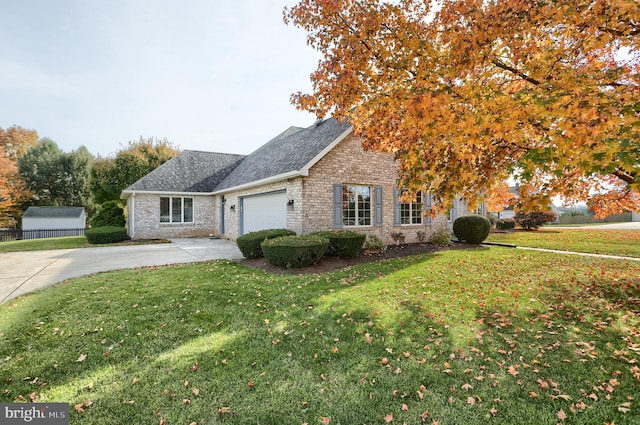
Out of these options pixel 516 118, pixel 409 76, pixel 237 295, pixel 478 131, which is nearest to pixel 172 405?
pixel 237 295

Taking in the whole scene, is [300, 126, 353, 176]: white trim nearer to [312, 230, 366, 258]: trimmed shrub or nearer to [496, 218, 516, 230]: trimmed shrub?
[312, 230, 366, 258]: trimmed shrub

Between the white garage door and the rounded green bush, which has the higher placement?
the white garage door

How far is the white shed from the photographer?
1184 inches

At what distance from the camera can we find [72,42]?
959cm

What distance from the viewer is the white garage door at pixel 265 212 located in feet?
41.2

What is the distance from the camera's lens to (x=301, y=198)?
1107 centimetres

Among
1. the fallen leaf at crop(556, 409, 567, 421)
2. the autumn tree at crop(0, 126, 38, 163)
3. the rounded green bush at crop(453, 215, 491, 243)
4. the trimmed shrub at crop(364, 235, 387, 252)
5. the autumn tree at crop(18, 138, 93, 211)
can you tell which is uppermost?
the autumn tree at crop(0, 126, 38, 163)

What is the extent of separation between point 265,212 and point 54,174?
4097 centimetres

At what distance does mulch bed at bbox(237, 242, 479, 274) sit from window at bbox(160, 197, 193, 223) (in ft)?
35.5

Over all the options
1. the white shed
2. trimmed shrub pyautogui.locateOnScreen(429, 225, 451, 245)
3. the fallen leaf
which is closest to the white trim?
trimmed shrub pyautogui.locateOnScreen(429, 225, 451, 245)

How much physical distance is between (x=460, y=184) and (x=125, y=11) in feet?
32.4

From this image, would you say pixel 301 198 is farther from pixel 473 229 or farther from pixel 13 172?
pixel 13 172

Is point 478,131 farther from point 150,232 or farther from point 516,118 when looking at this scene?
point 150,232

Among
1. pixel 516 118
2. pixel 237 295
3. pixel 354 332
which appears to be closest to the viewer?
pixel 516 118
